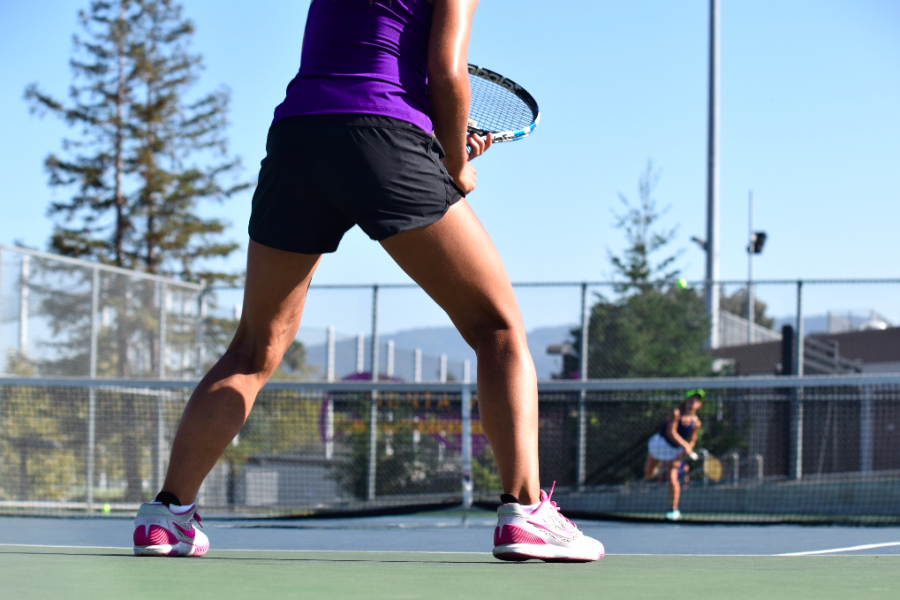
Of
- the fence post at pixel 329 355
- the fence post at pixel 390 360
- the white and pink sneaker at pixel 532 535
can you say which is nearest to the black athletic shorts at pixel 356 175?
the white and pink sneaker at pixel 532 535

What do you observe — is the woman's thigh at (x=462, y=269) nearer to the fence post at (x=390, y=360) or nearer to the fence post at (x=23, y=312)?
the fence post at (x=23, y=312)

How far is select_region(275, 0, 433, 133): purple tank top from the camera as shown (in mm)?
2451

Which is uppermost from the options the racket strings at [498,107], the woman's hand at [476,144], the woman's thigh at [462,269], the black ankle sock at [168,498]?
the racket strings at [498,107]

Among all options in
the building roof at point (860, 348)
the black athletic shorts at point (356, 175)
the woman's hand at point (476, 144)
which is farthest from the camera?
the building roof at point (860, 348)

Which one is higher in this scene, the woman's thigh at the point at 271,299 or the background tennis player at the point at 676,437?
the woman's thigh at the point at 271,299

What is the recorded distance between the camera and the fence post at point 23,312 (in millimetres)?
9555

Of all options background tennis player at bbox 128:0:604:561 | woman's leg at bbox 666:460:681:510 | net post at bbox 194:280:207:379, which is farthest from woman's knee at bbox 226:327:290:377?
net post at bbox 194:280:207:379

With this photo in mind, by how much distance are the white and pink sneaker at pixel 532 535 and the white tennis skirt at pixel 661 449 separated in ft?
23.8

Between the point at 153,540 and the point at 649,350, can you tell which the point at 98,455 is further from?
the point at 153,540

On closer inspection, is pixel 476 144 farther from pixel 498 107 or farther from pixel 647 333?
pixel 647 333

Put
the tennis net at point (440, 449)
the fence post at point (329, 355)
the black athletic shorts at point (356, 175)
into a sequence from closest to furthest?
the black athletic shorts at point (356, 175), the tennis net at point (440, 449), the fence post at point (329, 355)

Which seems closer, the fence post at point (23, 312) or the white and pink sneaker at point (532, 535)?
the white and pink sneaker at point (532, 535)

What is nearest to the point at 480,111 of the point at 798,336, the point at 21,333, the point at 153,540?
the point at 153,540

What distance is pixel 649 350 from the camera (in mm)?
12000
